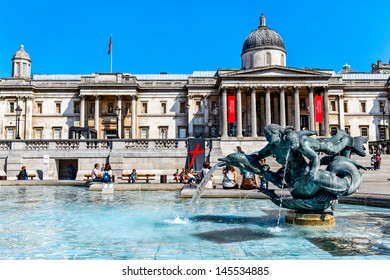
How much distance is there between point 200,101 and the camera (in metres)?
61.5

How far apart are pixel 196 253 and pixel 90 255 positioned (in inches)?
71.0

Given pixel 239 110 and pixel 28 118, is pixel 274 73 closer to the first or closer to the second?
pixel 239 110

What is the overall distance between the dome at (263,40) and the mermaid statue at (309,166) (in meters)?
56.5

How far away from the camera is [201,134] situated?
62000 millimetres

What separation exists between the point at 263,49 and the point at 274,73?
332 inches

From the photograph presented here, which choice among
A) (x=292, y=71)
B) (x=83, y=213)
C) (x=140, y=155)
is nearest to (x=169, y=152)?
(x=140, y=155)

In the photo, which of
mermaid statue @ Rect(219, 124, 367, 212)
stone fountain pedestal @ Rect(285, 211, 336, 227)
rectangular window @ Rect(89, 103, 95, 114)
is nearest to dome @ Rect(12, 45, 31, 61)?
rectangular window @ Rect(89, 103, 95, 114)

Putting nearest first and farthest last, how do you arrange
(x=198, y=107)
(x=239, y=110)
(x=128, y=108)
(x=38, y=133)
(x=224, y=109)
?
1. (x=239, y=110)
2. (x=224, y=109)
3. (x=198, y=107)
4. (x=128, y=108)
5. (x=38, y=133)

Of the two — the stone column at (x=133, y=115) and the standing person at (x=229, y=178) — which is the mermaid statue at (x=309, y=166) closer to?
the standing person at (x=229, y=178)

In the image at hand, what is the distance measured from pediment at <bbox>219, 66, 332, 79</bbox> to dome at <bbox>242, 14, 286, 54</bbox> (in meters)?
8.32

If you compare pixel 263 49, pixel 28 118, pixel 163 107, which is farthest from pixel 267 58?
pixel 28 118

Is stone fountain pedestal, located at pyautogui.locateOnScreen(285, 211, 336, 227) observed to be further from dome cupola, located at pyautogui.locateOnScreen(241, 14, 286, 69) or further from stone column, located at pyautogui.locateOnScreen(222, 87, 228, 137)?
dome cupola, located at pyautogui.locateOnScreen(241, 14, 286, 69)

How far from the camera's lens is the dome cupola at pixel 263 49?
6269 cm

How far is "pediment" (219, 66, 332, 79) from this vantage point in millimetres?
56062
